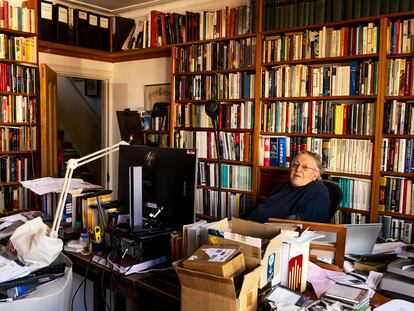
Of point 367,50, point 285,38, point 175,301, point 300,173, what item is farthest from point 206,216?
point 175,301

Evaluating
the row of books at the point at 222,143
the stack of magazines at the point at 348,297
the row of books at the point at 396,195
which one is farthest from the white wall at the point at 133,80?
the stack of magazines at the point at 348,297

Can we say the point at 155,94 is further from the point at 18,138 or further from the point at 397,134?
the point at 397,134

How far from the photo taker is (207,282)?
125 centimetres

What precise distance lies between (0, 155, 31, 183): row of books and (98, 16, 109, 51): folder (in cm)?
162

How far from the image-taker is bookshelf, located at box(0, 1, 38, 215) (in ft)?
12.3

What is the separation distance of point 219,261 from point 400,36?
2.34 m

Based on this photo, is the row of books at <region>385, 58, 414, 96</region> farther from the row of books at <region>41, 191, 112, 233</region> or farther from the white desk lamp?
the white desk lamp

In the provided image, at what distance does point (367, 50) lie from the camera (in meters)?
2.93

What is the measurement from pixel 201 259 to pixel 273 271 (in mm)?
295

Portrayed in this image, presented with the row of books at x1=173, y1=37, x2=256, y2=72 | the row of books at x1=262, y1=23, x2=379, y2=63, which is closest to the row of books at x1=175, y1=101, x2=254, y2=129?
the row of books at x1=173, y1=37, x2=256, y2=72

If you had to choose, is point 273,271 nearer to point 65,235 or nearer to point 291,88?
point 65,235

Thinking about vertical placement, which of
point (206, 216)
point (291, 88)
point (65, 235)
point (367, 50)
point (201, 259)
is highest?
point (367, 50)

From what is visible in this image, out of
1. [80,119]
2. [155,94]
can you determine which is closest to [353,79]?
[155,94]

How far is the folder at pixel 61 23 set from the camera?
13.8 ft
